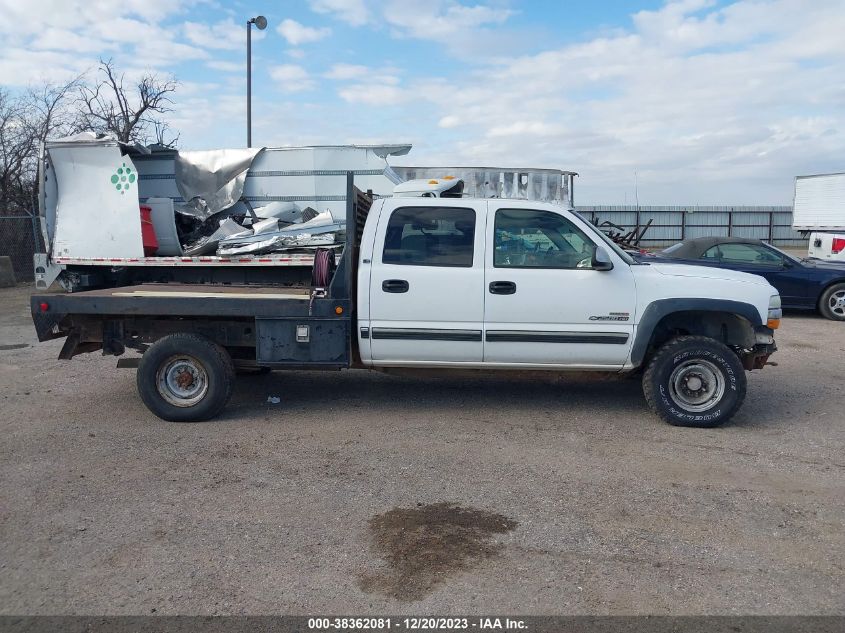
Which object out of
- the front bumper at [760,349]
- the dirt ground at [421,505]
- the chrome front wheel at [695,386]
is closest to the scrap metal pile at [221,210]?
the dirt ground at [421,505]

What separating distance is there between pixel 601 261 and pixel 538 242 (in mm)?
572

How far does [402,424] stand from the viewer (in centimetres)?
648

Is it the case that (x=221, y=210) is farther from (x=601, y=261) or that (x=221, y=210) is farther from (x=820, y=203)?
(x=820, y=203)

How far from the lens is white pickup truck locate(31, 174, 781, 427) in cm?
626

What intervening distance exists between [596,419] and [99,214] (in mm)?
5203

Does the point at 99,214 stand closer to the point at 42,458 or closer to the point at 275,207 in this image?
the point at 275,207

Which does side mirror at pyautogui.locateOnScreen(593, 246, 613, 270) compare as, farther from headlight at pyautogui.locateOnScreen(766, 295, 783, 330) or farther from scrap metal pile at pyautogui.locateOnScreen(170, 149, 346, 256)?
scrap metal pile at pyautogui.locateOnScreen(170, 149, 346, 256)

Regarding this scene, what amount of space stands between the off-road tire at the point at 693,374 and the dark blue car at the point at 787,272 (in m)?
6.75

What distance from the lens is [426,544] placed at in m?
4.14

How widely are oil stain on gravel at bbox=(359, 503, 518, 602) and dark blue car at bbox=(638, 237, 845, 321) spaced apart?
9318mm

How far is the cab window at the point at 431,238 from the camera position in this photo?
6375mm

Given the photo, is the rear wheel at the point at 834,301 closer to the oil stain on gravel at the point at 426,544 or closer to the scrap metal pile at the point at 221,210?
the scrap metal pile at the point at 221,210

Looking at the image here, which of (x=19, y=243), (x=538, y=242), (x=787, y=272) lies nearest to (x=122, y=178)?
(x=538, y=242)

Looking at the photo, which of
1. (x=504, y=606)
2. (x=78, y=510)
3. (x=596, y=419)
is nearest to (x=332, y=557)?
(x=504, y=606)
